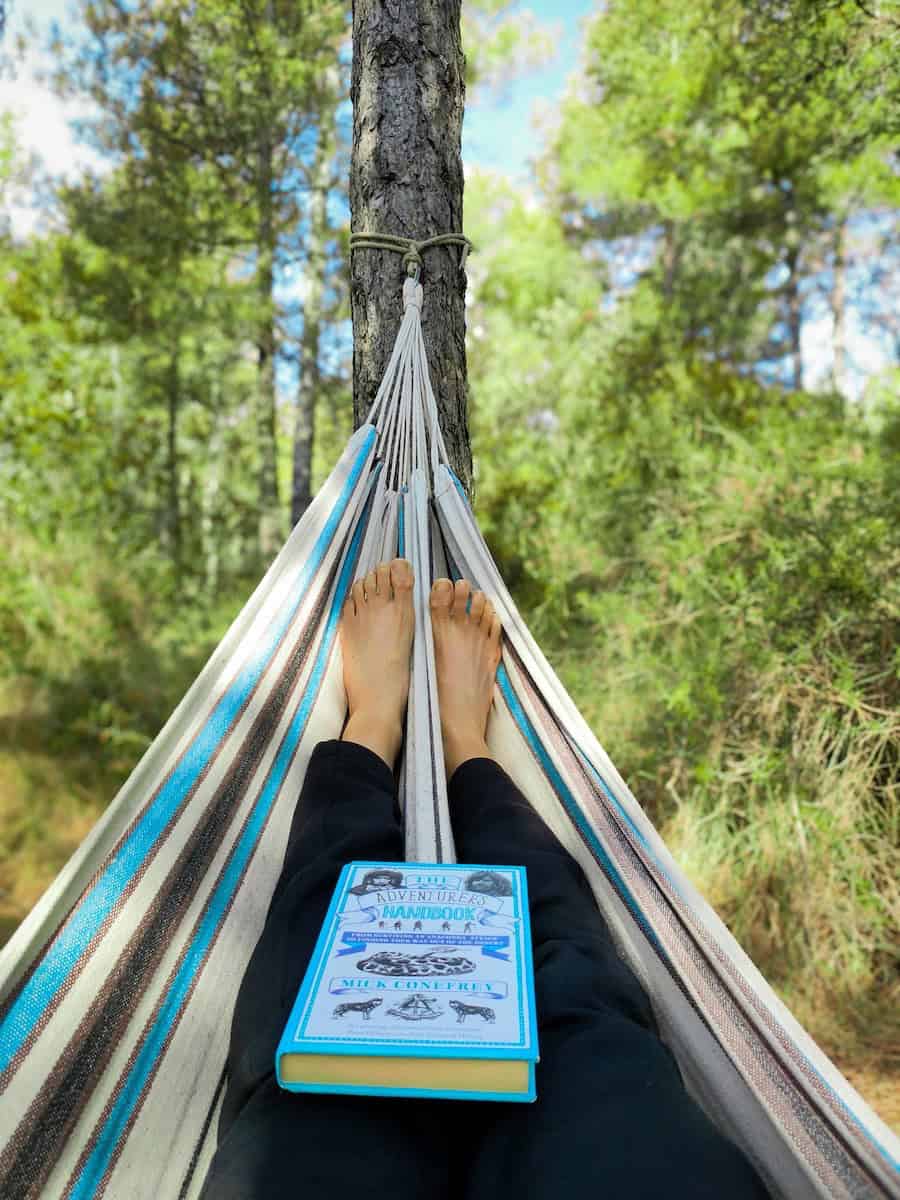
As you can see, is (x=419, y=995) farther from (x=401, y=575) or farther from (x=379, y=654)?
(x=401, y=575)

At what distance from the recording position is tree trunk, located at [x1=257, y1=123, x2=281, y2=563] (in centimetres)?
390

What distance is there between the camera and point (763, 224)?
6.49m

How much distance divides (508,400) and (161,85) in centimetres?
257

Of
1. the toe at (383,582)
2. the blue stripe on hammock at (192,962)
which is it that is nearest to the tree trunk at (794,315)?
the toe at (383,582)

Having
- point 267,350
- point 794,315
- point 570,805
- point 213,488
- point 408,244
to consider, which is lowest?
point 570,805

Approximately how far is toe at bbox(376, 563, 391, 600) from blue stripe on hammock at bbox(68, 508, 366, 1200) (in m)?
0.18

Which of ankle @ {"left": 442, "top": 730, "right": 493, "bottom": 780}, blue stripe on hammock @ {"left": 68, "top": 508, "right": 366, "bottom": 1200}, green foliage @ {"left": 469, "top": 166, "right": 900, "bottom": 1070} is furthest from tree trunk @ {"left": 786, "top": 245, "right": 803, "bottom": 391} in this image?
blue stripe on hammock @ {"left": 68, "top": 508, "right": 366, "bottom": 1200}

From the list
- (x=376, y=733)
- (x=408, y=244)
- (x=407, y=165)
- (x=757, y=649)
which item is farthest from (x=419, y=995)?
(x=757, y=649)

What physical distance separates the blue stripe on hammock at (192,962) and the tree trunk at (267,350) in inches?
133

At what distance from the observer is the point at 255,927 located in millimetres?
855

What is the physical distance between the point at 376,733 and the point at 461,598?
13.2 inches

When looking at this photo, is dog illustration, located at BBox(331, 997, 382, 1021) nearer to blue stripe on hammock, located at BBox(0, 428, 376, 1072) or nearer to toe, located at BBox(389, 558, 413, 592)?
blue stripe on hammock, located at BBox(0, 428, 376, 1072)

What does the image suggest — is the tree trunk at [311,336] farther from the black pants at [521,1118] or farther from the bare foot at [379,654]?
the black pants at [521,1118]

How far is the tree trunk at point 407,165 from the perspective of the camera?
1.30m
